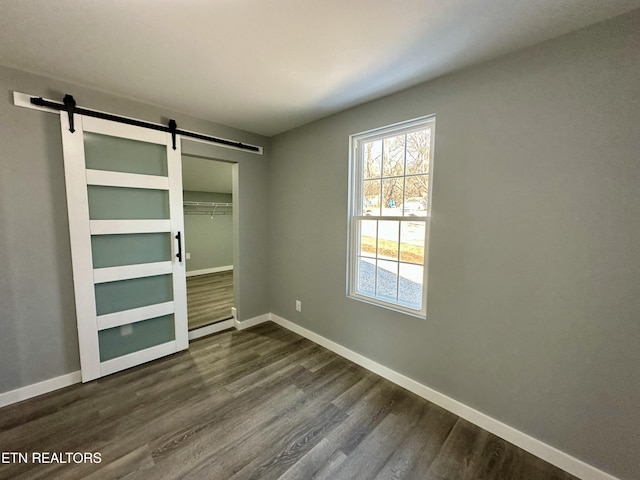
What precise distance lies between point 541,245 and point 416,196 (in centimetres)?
86

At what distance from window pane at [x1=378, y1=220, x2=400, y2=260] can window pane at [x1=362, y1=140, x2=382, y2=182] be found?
0.46m

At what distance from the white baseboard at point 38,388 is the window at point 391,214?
8.33 ft

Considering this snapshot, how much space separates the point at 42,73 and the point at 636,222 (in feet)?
12.6

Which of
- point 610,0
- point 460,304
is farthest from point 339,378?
point 610,0

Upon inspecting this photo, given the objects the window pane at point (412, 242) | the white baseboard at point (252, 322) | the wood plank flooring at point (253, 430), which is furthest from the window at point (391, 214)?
the white baseboard at point (252, 322)

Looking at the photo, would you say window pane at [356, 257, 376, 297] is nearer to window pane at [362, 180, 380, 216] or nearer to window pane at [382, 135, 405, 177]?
window pane at [362, 180, 380, 216]

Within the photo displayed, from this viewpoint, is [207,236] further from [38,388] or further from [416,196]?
[416,196]

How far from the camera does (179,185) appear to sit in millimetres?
2559

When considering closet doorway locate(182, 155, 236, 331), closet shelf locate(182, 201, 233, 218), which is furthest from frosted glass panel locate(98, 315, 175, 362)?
closet shelf locate(182, 201, 233, 218)

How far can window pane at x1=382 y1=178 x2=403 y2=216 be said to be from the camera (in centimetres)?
217

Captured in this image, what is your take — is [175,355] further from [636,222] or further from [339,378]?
[636,222]

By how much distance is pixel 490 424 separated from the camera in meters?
1.70

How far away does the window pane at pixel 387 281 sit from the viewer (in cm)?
223

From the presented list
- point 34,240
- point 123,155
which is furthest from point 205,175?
point 34,240
